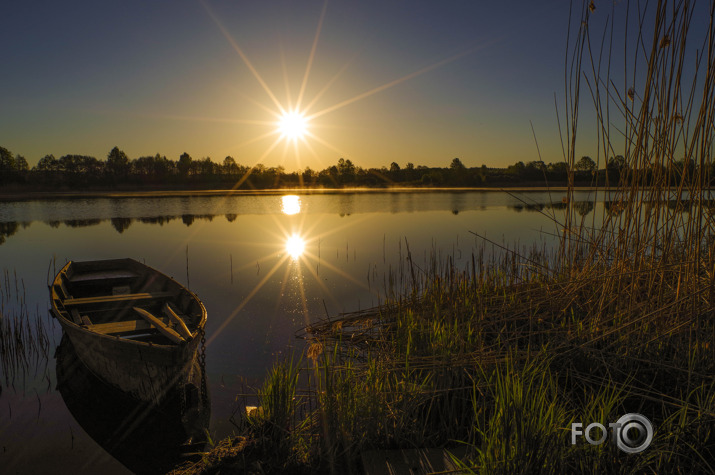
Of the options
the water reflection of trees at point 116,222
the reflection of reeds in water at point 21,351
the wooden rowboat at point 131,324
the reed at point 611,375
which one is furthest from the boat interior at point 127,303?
the water reflection of trees at point 116,222

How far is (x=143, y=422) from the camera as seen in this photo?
4.69m

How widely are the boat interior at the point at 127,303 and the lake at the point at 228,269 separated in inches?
29.1

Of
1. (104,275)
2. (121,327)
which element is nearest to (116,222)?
(104,275)

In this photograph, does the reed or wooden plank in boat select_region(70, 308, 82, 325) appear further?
wooden plank in boat select_region(70, 308, 82, 325)

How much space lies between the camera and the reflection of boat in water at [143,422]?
4.23 meters

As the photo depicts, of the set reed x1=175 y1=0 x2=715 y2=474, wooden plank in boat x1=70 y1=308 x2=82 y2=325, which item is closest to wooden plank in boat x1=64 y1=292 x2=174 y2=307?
wooden plank in boat x1=70 y1=308 x2=82 y2=325

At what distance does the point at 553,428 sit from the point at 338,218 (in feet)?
73.0

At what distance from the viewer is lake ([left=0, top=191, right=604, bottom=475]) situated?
188 inches

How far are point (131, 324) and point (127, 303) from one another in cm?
112

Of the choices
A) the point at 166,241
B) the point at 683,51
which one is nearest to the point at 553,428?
the point at 683,51

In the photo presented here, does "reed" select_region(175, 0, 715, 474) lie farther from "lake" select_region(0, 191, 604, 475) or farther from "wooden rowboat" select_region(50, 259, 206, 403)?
"wooden rowboat" select_region(50, 259, 206, 403)

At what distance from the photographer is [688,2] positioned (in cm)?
317

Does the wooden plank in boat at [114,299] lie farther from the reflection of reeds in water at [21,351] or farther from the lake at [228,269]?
the lake at [228,269]

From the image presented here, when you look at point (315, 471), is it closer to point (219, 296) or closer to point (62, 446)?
point (62, 446)
